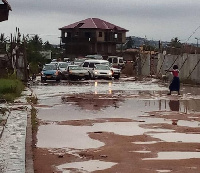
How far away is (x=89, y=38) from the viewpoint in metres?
96.8

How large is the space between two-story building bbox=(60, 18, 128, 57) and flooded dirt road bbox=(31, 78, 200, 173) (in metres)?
74.9

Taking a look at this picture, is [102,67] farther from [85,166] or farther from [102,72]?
[85,166]

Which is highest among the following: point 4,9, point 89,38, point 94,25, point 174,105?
point 94,25

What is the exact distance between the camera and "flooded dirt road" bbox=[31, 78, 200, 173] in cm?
973

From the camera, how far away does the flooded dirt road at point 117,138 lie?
31.9 feet

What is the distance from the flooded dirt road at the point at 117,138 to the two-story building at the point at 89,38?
74905mm

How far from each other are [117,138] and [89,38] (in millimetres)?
84460

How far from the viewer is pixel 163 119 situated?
16.9 meters

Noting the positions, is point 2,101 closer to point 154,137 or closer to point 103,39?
point 154,137

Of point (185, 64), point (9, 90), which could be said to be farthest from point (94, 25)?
point (9, 90)

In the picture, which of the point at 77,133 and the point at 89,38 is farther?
the point at 89,38

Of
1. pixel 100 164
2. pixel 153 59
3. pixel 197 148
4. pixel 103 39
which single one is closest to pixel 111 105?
pixel 197 148

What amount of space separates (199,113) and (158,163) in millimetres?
9435

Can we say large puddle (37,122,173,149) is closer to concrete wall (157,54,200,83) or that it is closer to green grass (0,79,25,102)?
green grass (0,79,25,102)
